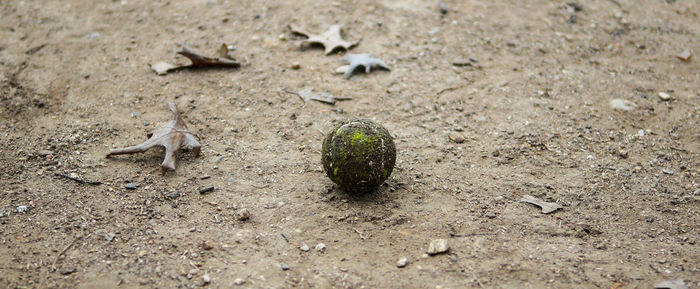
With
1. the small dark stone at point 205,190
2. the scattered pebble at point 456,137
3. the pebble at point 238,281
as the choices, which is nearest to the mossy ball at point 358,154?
the small dark stone at point 205,190

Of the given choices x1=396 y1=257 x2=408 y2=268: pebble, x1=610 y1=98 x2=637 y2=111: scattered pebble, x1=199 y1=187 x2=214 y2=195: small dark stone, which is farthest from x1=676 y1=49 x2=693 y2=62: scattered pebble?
x1=199 y1=187 x2=214 y2=195: small dark stone

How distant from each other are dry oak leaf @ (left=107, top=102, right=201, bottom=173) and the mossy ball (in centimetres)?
123

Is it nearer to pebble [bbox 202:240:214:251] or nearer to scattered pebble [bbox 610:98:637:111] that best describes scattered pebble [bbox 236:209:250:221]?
pebble [bbox 202:240:214:251]

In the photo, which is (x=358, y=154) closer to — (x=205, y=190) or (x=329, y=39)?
(x=205, y=190)

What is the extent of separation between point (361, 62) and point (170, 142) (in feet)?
7.06

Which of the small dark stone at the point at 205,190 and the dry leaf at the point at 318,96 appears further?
the dry leaf at the point at 318,96

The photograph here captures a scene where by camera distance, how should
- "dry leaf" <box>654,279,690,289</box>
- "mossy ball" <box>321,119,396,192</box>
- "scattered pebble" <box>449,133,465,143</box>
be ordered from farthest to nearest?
"scattered pebble" <box>449,133,465,143</box>
"mossy ball" <box>321,119,396,192</box>
"dry leaf" <box>654,279,690,289</box>

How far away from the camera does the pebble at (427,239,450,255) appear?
353 cm

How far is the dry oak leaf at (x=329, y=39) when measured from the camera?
6066mm

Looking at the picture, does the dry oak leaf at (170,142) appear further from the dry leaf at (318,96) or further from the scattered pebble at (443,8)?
the scattered pebble at (443,8)

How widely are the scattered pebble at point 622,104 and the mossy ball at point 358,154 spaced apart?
105 inches

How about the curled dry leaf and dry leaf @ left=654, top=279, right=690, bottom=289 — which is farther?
the curled dry leaf

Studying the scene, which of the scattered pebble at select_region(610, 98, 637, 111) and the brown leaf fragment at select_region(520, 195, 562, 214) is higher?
the scattered pebble at select_region(610, 98, 637, 111)

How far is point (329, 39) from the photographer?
618 centimetres
